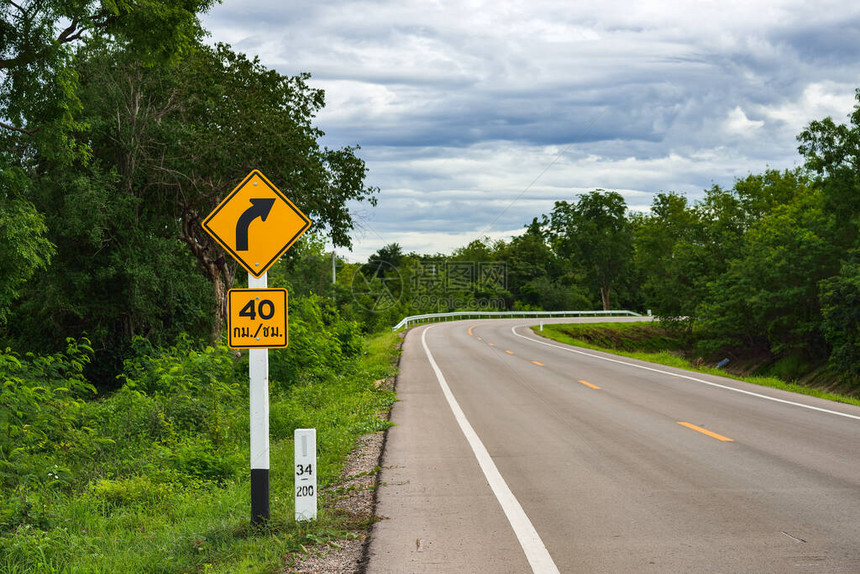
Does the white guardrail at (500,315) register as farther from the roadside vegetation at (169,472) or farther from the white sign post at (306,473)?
the white sign post at (306,473)

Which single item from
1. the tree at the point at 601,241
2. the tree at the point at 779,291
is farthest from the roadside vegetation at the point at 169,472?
the tree at the point at 601,241

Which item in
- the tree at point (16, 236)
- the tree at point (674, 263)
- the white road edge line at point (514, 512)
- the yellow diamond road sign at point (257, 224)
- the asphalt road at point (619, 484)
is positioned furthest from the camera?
the tree at point (674, 263)

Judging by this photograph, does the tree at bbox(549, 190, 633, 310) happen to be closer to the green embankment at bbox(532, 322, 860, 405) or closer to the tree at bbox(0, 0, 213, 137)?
the green embankment at bbox(532, 322, 860, 405)

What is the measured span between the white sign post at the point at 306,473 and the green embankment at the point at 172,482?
125mm

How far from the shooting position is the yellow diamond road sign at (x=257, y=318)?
19.3 feet

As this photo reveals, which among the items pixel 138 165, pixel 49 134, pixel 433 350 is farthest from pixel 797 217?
pixel 49 134

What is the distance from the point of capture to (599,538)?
19.2ft

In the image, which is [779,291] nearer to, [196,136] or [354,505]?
[196,136]

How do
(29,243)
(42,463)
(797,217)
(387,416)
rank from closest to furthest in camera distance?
(42,463) < (387,416) < (29,243) < (797,217)

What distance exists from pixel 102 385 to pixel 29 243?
13269 millimetres

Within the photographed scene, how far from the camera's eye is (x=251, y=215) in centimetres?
615

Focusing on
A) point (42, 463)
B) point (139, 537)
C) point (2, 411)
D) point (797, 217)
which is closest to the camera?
point (139, 537)

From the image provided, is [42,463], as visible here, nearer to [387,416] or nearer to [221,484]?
[221,484]

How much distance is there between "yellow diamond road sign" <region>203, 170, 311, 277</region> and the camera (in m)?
6.08
